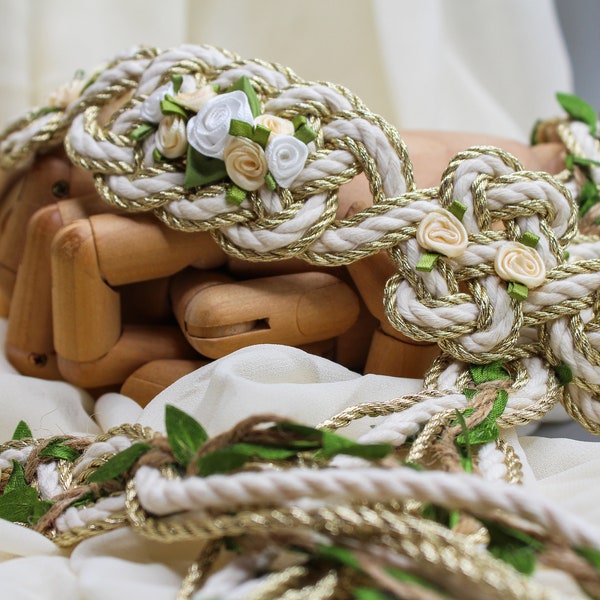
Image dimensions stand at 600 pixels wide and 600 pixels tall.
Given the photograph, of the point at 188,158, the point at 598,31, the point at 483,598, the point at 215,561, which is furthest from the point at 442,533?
the point at 598,31

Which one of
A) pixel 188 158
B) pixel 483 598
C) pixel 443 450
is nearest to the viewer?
pixel 483 598

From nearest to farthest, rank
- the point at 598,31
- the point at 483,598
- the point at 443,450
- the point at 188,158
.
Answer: the point at 483,598 → the point at 443,450 → the point at 188,158 → the point at 598,31

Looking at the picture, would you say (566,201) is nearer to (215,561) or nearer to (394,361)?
(394,361)

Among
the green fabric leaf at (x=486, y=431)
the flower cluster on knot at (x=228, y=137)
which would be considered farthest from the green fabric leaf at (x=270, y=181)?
the green fabric leaf at (x=486, y=431)

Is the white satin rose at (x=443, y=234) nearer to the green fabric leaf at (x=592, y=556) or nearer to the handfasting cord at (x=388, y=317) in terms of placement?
the handfasting cord at (x=388, y=317)

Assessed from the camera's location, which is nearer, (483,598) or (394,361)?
(483,598)

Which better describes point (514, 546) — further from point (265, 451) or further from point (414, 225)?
point (414, 225)

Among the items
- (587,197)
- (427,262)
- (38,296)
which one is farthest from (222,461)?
(587,197)

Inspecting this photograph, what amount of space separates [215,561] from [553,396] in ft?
0.92

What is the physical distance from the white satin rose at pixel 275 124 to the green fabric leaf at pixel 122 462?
0.86ft

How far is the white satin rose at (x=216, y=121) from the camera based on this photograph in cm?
58

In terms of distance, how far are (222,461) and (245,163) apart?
0.84 feet

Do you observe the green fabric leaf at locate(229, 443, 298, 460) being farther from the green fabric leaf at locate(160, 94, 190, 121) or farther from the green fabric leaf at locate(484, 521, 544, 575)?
the green fabric leaf at locate(160, 94, 190, 121)

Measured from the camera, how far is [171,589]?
416mm
